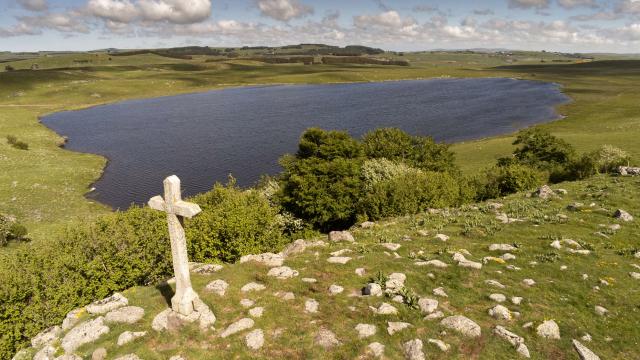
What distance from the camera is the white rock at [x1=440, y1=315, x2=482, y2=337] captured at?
16.1 metres

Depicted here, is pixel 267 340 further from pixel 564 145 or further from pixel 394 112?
pixel 394 112

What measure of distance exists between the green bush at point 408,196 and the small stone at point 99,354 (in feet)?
105

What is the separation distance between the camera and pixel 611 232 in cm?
2731

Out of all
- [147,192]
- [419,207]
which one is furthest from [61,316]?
[147,192]

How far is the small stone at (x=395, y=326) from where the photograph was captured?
1634 centimetres

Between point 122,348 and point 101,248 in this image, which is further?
point 101,248

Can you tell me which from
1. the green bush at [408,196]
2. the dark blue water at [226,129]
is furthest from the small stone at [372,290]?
the dark blue water at [226,129]

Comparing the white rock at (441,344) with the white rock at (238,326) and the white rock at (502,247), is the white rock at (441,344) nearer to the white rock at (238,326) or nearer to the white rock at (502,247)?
the white rock at (238,326)

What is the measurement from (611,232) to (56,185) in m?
89.3

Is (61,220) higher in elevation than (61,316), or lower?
lower

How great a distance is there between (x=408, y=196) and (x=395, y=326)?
2880cm

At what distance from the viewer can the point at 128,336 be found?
53.8 feet

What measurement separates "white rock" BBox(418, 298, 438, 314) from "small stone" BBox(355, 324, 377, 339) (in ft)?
8.93

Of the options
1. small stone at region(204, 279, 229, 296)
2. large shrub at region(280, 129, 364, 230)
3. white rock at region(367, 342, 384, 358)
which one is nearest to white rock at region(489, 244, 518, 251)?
white rock at region(367, 342, 384, 358)
